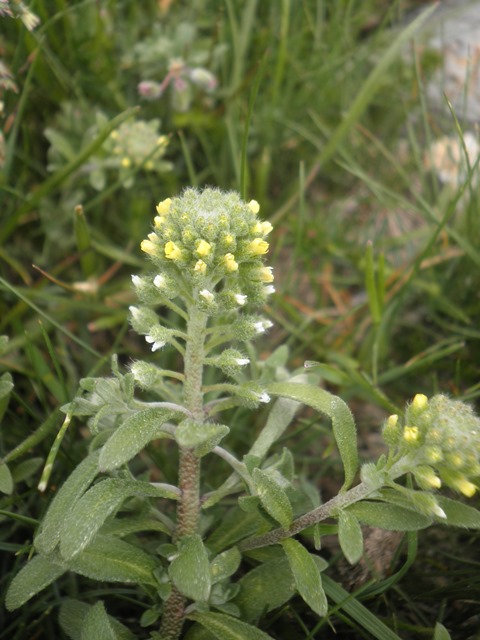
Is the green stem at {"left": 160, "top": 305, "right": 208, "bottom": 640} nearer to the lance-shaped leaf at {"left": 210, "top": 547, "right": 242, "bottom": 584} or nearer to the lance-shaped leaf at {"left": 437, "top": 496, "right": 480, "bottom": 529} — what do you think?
the lance-shaped leaf at {"left": 210, "top": 547, "right": 242, "bottom": 584}

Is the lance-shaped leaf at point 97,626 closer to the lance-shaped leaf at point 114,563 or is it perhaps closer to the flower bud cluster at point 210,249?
the lance-shaped leaf at point 114,563

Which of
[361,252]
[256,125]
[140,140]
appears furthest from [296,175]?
[140,140]

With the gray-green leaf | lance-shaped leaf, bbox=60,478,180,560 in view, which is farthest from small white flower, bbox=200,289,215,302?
the gray-green leaf

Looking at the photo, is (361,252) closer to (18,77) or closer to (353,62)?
(353,62)

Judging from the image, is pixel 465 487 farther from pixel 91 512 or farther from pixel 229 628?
pixel 91 512

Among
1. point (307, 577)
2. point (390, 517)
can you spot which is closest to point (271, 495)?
point (307, 577)

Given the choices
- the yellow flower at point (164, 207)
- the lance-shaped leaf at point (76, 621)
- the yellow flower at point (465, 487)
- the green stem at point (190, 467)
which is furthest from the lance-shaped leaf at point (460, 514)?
the yellow flower at point (164, 207)

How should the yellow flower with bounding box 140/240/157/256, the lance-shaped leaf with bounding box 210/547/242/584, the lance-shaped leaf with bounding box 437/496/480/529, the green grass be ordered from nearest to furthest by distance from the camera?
the lance-shaped leaf with bounding box 437/496/480/529 < the yellow flower with bounding box 140/240/157/256 < the lance-shaped leaf with bounding box 210/547/242/584 < the green grass
